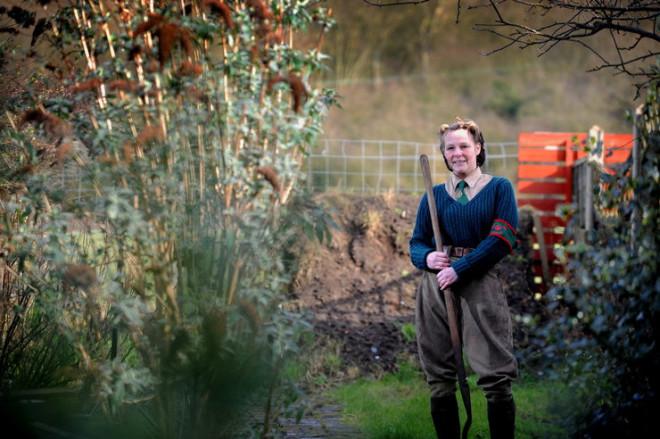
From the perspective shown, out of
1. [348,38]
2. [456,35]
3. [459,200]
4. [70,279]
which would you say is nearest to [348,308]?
[459,200]

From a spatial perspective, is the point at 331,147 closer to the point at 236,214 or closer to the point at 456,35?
the point at 456,35

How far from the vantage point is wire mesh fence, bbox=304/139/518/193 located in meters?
12.0

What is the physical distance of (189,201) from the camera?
3.93 metres

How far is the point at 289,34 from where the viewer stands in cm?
429

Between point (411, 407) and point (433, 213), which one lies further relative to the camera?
point (411, 407)

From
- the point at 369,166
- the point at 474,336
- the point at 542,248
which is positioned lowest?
the point at 542,248

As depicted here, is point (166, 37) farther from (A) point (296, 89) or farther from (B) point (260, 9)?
(A) point (296, 89)

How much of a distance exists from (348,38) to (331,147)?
3318mm

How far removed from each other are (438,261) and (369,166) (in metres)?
8.47

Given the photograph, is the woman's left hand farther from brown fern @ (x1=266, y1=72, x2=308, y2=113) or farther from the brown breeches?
brown fern @ (x1=266, y1=72, x2=308, y2=113)

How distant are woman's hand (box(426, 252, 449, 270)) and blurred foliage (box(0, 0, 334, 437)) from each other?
1.93 ft

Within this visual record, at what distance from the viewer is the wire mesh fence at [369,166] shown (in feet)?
→ 39.4

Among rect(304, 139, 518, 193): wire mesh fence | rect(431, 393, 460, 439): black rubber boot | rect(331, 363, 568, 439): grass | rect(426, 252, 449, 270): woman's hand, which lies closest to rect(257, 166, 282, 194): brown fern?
rect(426, 252, 449, 270): woman's hand

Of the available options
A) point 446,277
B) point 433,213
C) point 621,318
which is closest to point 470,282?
point 446,277
